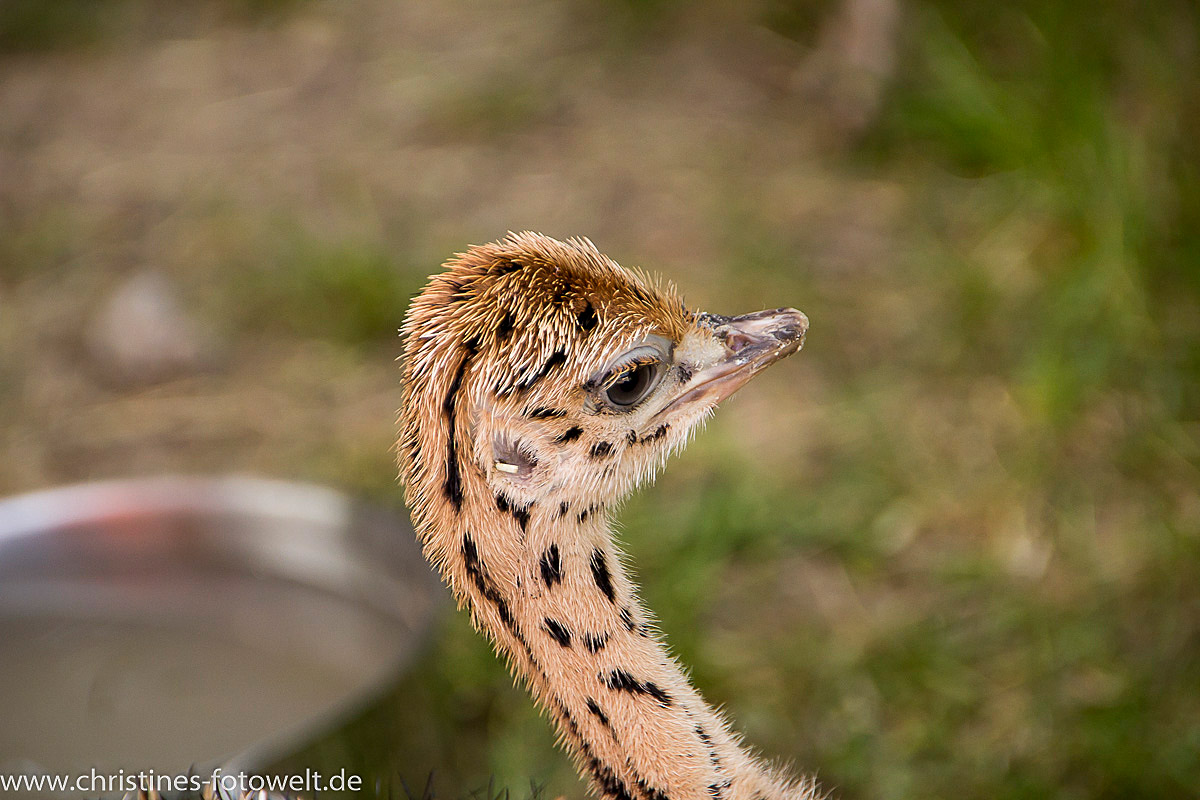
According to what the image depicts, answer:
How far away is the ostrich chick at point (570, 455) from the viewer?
1.40 metres

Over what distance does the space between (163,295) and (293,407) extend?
66 centimetres

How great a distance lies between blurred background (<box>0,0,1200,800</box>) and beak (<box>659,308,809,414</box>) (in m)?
0.96

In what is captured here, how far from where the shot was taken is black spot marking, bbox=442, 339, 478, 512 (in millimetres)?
1394

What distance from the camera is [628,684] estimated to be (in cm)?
152

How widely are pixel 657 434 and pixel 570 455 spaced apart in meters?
0.15

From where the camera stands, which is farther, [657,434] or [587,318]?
[657,434]

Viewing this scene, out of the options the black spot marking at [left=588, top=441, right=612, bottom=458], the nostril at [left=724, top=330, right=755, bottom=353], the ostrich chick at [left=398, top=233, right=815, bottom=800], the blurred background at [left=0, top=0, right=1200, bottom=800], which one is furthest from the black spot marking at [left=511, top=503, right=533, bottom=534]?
the blurred background at [left=0, top=0, right=1200, bottom=800]

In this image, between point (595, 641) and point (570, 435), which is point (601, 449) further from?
point (595, 641)

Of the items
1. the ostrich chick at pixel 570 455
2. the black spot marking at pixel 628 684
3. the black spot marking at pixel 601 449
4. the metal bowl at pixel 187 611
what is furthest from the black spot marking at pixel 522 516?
the metal bowl at pixel 187 611

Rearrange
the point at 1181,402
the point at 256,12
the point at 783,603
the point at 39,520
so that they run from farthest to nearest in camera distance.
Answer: the point at 256,12 → the point at 1181,402 → the point at 783,603 → the point at 39,520

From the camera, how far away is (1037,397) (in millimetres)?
3621

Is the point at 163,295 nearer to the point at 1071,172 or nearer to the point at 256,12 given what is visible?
the point at 256,12

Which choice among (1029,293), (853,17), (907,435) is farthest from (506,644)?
(853,17)

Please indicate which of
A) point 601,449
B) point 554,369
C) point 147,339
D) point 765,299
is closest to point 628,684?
point 601,449
